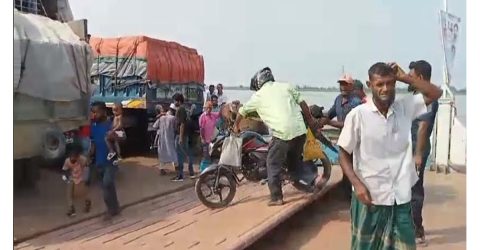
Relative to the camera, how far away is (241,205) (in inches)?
111

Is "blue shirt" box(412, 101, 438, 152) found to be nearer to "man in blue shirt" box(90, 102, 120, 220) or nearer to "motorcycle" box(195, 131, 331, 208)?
"motorcycle" box(195, 131, 331, 208)

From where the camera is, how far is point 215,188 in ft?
9.39

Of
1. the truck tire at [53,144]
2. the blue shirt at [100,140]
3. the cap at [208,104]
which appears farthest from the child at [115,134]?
the cap at [208,104]

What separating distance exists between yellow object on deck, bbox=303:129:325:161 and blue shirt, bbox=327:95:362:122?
29 centimetres

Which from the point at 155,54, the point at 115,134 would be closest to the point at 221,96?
the point at 155,54

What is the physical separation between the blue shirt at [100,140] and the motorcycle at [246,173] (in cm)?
50

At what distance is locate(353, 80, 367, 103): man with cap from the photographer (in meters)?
2.32

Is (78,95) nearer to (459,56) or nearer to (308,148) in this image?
(308,148)

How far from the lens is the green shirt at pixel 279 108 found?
101 inches

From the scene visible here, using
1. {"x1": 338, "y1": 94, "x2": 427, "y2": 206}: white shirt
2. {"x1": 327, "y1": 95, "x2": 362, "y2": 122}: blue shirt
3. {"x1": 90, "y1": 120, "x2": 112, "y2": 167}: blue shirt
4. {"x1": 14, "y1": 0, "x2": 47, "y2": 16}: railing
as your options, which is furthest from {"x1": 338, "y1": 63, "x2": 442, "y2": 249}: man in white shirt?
{"x1": 14, "y1": 0, "x2": 47, "y2": 16}: railing

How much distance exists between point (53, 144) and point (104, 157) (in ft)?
0.62

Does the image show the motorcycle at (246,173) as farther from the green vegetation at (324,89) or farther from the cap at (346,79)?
the cap at (346,79)
